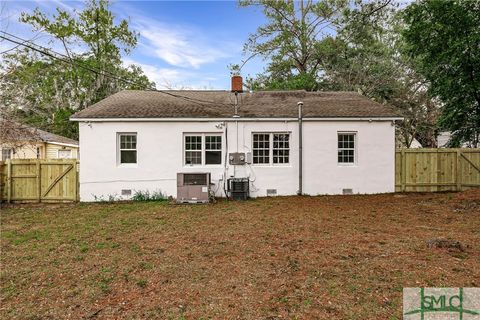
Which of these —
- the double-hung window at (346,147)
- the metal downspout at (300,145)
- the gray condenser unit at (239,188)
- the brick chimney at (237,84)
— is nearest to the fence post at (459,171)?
the double-hung window at (346,147)

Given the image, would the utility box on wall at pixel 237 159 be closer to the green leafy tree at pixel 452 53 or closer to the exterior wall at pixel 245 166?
the exterior wall at pixel 245 166

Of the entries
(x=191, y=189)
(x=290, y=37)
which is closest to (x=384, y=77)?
(x=290, y=37)

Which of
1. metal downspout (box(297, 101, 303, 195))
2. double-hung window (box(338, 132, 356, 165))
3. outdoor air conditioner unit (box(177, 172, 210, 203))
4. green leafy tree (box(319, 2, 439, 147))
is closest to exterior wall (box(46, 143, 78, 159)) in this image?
outdoor air conditioner unit (box(177, 172, 210, 203))

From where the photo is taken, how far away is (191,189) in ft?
33.1

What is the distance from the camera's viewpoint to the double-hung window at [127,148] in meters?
11.0

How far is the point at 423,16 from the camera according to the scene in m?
12.5

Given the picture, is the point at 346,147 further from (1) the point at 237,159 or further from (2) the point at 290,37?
(2) the point at 290,37

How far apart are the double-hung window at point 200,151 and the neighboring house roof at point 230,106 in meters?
0.85

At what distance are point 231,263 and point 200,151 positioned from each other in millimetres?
7056

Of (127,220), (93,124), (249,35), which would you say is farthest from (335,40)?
(127,220)

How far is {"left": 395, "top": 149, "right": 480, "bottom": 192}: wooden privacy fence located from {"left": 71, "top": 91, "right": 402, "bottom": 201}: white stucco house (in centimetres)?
67

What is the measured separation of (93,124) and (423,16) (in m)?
14.9

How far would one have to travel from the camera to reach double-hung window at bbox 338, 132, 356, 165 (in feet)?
37.5

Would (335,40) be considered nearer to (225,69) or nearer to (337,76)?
(337,76)
